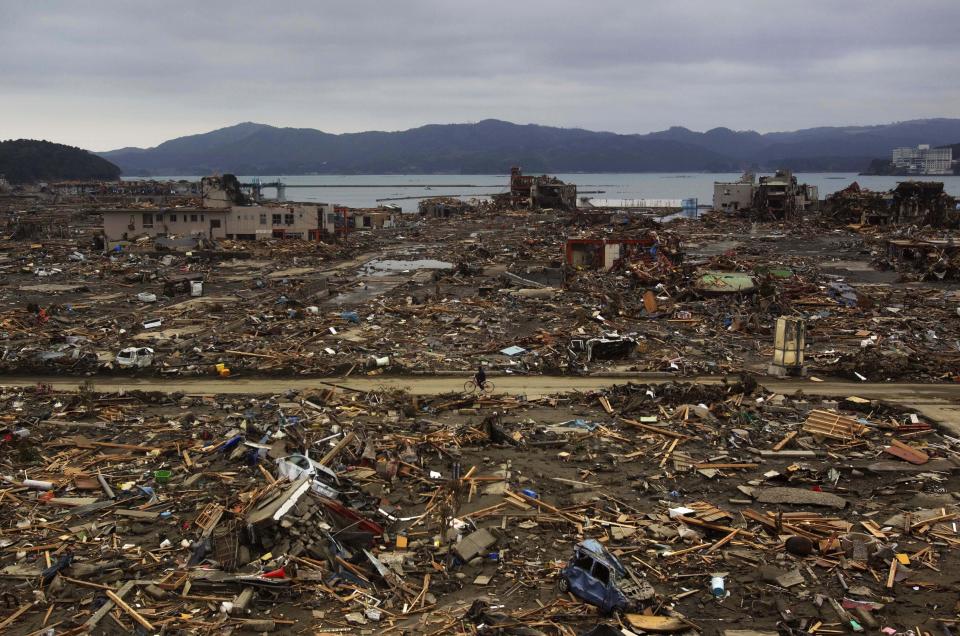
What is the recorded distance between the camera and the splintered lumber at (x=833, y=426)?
1460 cm

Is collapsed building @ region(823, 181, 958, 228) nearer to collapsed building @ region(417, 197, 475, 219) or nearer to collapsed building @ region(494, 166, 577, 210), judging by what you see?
collapsed building @ region(494, 166, 577, 210)

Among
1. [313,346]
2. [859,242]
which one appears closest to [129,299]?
[313,346]

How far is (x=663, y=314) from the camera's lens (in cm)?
2709

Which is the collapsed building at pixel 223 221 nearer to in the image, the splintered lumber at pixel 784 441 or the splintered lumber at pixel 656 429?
the splintered lumber at pixel 656 429

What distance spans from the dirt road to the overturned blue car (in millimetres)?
8706

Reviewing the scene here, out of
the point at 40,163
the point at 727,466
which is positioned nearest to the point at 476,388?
the point at 727,466

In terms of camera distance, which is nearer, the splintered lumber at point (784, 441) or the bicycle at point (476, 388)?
the splintered lumber at point (784, 441)

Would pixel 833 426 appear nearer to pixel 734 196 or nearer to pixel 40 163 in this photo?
pixel 734 196

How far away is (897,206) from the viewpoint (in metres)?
69.2

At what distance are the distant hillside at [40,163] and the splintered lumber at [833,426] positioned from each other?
19299 centimetres

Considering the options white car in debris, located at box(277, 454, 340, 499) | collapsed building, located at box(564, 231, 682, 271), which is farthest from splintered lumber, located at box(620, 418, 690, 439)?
collapsed building, located at box(564, 231, 682, 271)

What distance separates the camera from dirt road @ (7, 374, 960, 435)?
18156mm

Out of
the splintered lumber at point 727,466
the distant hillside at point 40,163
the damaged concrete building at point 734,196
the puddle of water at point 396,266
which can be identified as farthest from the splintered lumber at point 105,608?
the distant hillside at point 40,163

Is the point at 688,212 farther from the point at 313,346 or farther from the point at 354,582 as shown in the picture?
the point at 354,582
